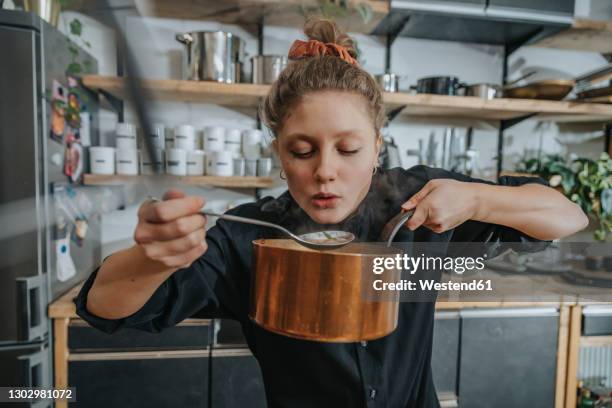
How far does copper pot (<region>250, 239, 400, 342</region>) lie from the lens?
35 centimetres

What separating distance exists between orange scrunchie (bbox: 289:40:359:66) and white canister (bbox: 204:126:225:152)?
996 millimetres

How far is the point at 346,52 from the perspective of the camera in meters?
0.58

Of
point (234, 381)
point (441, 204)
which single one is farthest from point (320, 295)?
point (234, 381)

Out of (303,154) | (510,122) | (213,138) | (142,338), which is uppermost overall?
(510,122)

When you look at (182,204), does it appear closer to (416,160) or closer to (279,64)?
(279,64)

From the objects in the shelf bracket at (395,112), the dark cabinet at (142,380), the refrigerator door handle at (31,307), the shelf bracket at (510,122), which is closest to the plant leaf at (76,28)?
the refrigerator door handle at (31,307)

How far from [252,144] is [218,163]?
0.58 ft

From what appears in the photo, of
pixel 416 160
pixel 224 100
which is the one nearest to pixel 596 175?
pixel 416 160

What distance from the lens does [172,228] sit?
0.33 meters

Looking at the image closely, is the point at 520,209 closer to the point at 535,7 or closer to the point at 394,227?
the point at 394,227

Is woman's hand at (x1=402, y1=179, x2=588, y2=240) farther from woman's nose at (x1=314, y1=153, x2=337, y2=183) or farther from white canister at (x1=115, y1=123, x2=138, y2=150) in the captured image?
white canister at (x1=115, y1=123, x2=138, y2=150)

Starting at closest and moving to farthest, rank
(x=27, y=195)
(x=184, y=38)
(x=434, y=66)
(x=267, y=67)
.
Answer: (x=184, y=38)
(x=27, y=195)
(x=267, y=67)
(x=434, y=66)

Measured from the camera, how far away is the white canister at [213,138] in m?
1.53

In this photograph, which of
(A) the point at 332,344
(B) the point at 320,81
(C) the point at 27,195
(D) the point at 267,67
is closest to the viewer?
(B) the point at 320,81
